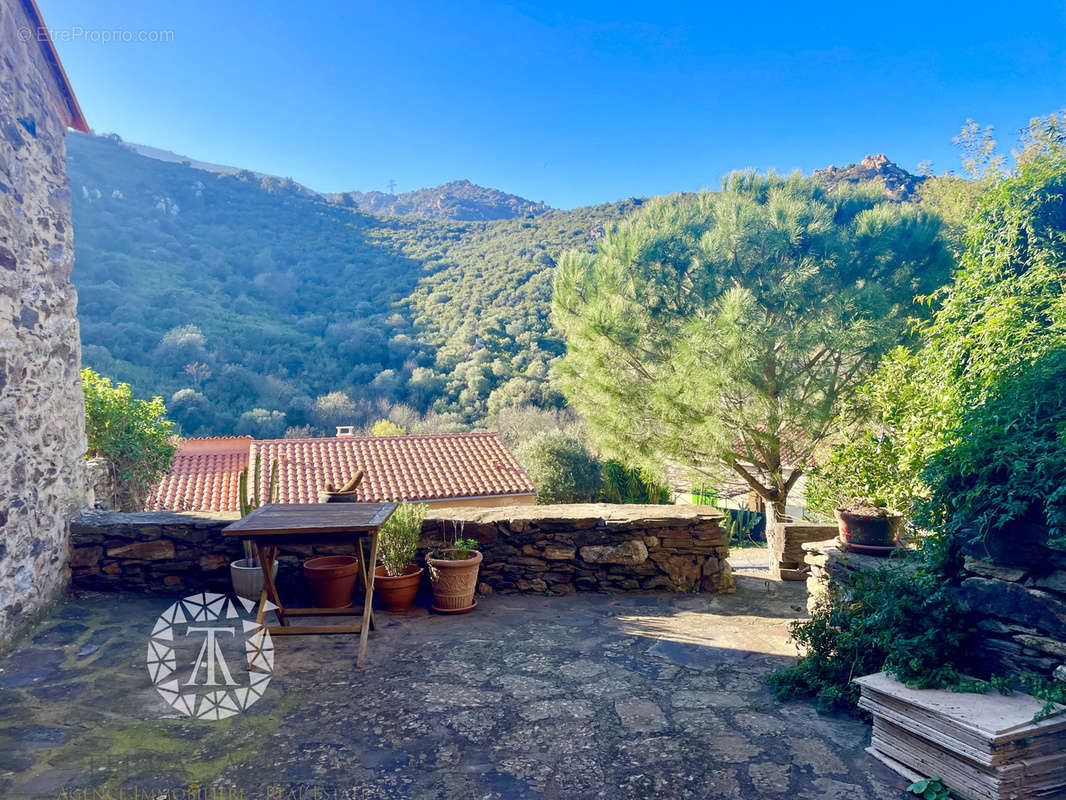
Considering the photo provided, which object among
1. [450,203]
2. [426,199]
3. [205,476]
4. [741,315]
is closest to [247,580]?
[741,315]

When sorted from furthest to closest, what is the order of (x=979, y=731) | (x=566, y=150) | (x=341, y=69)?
(x=566, y=150) → (x=341, y=69) → (x=979, y=731)

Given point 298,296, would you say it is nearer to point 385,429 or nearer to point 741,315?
point 385,429

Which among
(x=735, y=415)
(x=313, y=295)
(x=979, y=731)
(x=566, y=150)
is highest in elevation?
(x=566, y=150)

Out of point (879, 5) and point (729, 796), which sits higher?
point (879, 5)

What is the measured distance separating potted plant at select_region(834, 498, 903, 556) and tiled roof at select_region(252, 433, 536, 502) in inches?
393

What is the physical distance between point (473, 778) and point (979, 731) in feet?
5.80

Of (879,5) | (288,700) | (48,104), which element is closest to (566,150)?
(879,5)

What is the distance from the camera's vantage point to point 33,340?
375 centimetres

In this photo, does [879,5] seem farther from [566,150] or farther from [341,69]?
[566,150]

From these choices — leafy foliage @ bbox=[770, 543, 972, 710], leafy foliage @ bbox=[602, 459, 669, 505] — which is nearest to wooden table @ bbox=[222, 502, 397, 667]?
leafy foliage @ bbox=[770, 543, 972, 710]

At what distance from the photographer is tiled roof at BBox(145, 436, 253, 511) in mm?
13602

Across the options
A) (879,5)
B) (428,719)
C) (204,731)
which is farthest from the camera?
(879,5)

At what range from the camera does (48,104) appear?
409cm

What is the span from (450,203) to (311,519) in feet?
138
